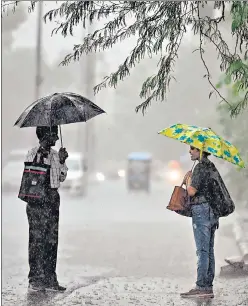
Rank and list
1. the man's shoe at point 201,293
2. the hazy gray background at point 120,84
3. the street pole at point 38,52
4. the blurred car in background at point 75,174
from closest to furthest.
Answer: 1. the man's shoe at point 201,293
2. the hazy gray background at point 120,84
3. the street pole at point 38,52
4. the blurred car in background at point 75,174

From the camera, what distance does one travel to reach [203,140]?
611 centimetres

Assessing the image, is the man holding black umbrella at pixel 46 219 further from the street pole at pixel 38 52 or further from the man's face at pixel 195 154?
the street pole at pixel 38 52

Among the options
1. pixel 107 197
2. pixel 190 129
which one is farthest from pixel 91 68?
pixel 107 197

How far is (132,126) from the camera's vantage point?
897cm

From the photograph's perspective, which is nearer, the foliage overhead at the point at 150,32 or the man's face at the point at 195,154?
the man's face at the point at 195,154

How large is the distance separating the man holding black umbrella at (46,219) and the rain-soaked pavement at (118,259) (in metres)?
0.15

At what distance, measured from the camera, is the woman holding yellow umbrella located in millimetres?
6113

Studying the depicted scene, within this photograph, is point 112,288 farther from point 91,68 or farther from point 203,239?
point 91,68

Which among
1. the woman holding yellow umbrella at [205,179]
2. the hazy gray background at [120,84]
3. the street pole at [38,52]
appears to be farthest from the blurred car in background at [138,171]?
the woman holding yellow umbrella at [205,179]

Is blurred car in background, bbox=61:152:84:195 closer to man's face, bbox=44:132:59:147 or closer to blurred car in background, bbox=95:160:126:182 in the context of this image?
blurred car in background, bbox=95:160:126:182

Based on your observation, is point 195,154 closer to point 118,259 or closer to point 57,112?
point 57,112

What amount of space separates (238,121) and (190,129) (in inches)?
78.8

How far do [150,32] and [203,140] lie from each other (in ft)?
3.52

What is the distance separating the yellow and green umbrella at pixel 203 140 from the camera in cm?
609
